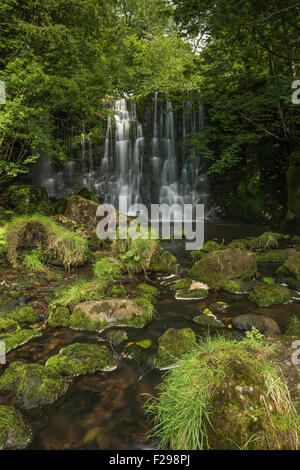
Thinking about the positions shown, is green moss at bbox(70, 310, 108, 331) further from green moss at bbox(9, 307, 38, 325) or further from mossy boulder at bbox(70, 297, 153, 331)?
green moss at bbox(9, 307, 38, 325)

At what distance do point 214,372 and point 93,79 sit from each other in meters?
10.5

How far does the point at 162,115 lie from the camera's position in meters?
15.8

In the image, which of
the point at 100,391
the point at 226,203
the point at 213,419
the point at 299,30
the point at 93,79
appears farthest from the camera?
the point at 226,203

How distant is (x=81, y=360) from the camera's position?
10.2ft

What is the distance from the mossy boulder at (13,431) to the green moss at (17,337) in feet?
4.10

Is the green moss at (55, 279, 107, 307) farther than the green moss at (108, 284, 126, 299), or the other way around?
the green moss at (108, 284, 126, 299)

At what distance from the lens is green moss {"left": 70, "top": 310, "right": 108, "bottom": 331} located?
4.00m

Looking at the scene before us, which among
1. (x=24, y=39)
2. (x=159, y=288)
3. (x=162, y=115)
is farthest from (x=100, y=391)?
(x=162, y=115)

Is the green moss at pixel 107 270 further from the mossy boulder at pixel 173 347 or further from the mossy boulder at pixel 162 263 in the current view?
the mossy boulder at pixel 173 347

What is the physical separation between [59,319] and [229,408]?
9.85 feet

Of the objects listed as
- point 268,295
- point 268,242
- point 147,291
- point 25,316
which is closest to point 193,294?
point 147,291

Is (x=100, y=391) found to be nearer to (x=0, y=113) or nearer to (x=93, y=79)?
(x=0, y=113)

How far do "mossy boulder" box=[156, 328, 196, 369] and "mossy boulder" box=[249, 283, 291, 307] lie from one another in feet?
6.40

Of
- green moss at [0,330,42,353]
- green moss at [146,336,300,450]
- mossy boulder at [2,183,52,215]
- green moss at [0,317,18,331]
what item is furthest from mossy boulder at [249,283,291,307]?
mossy boulder at [2,183,52,215]
